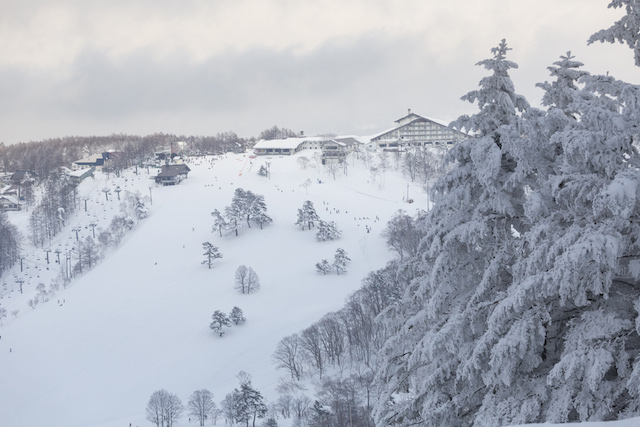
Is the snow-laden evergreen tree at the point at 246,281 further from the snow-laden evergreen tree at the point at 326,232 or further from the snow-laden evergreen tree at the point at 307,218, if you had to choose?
the snow-laden evergreen tree at the point at 307,218

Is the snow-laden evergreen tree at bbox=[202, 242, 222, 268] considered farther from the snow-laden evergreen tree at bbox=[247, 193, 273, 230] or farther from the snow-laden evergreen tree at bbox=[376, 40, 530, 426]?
the snow-laden evergreen tree at bbox=[376, 40, 530, 426]

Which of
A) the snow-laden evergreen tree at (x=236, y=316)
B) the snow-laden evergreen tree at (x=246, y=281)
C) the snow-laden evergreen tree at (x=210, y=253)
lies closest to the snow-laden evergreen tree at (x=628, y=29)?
the snow-laden evergreen tree at (x=236, y=316)

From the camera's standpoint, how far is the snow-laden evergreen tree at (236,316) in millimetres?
46562

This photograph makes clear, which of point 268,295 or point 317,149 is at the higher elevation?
point 317,149

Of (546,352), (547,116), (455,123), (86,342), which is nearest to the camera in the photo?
(546,352)

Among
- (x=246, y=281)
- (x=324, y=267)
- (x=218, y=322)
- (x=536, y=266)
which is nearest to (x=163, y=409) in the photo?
(x=218, y=322)

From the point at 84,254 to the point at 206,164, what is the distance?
4910 cm

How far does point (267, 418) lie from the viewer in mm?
33031

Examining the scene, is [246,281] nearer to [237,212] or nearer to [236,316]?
[236,316]

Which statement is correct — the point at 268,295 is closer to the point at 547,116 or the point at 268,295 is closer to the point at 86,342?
the point at 86,342

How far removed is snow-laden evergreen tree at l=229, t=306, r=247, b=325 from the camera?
153 ft

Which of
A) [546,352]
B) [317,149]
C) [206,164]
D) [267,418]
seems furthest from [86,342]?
[317,149]

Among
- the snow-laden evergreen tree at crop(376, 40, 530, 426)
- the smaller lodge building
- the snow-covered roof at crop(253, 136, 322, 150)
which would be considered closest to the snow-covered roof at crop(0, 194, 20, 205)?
the smaller lodge building

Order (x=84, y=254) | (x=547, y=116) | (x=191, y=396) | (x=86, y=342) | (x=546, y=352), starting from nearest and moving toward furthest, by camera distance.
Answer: (x=546, y=352)
(x=547, y=116)
(x=191, y=396)
(x=86, y=342)
(x=84, y=254)
